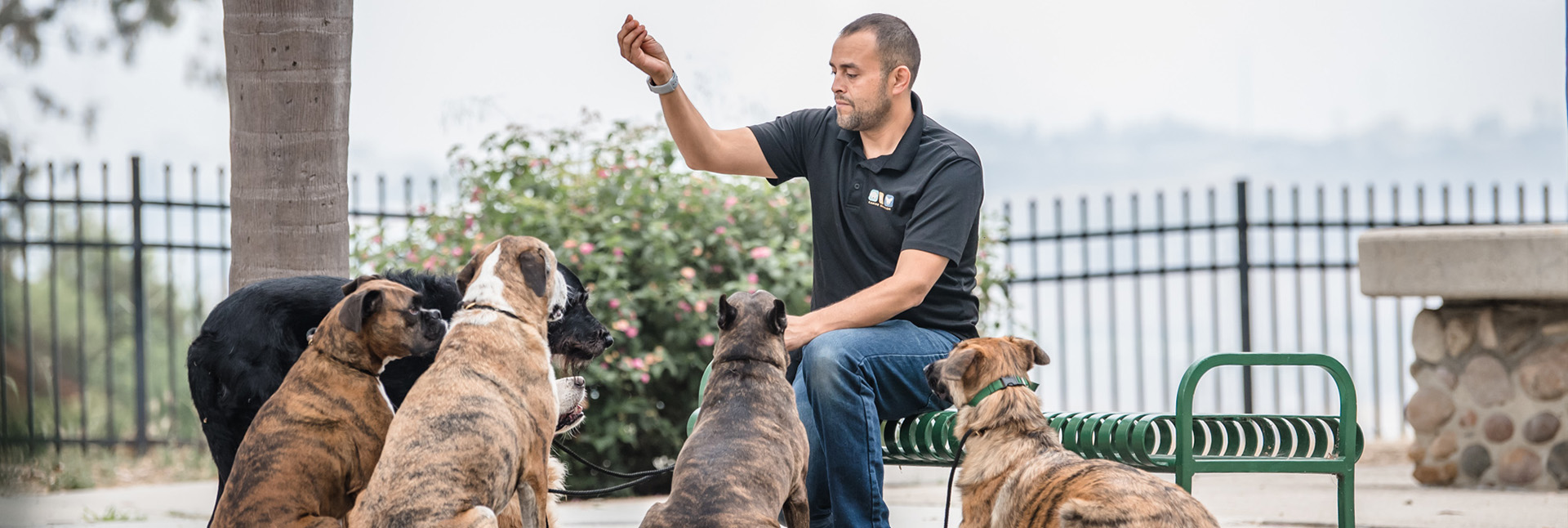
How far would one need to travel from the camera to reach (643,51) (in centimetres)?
446

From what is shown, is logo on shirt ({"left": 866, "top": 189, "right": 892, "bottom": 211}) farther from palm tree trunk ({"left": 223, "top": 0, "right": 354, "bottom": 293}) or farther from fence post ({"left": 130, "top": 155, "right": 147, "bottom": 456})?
fence post ({"left": 130, "top": 155, "right": 147, "bottom": 456})

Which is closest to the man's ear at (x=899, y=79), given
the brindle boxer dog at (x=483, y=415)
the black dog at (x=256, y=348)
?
the brindle boxer dog at (x=483, y=415)

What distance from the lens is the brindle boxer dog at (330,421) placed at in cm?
310

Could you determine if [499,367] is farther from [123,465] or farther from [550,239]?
[123,465]

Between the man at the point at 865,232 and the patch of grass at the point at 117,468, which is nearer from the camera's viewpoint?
the man at the point at 865,232

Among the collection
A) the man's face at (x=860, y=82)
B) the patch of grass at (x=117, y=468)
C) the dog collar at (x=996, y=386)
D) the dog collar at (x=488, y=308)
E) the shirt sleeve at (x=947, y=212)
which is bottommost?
the patch of grass at (x=117, y=468)

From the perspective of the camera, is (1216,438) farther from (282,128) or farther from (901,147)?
(282,128)

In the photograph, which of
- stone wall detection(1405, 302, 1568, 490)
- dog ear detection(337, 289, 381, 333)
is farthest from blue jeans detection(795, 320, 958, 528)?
stone wall detection(1405, 302, 1568, 490)

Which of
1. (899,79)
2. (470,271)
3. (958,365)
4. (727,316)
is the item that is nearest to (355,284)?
(470,271)

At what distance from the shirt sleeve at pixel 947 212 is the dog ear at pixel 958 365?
0.49 m

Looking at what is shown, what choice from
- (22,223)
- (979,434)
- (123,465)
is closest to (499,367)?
(979,434)

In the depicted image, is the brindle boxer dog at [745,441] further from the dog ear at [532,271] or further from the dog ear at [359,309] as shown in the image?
the dog ear at [359,309]

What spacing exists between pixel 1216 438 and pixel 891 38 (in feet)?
6.04

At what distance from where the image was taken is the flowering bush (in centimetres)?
757
